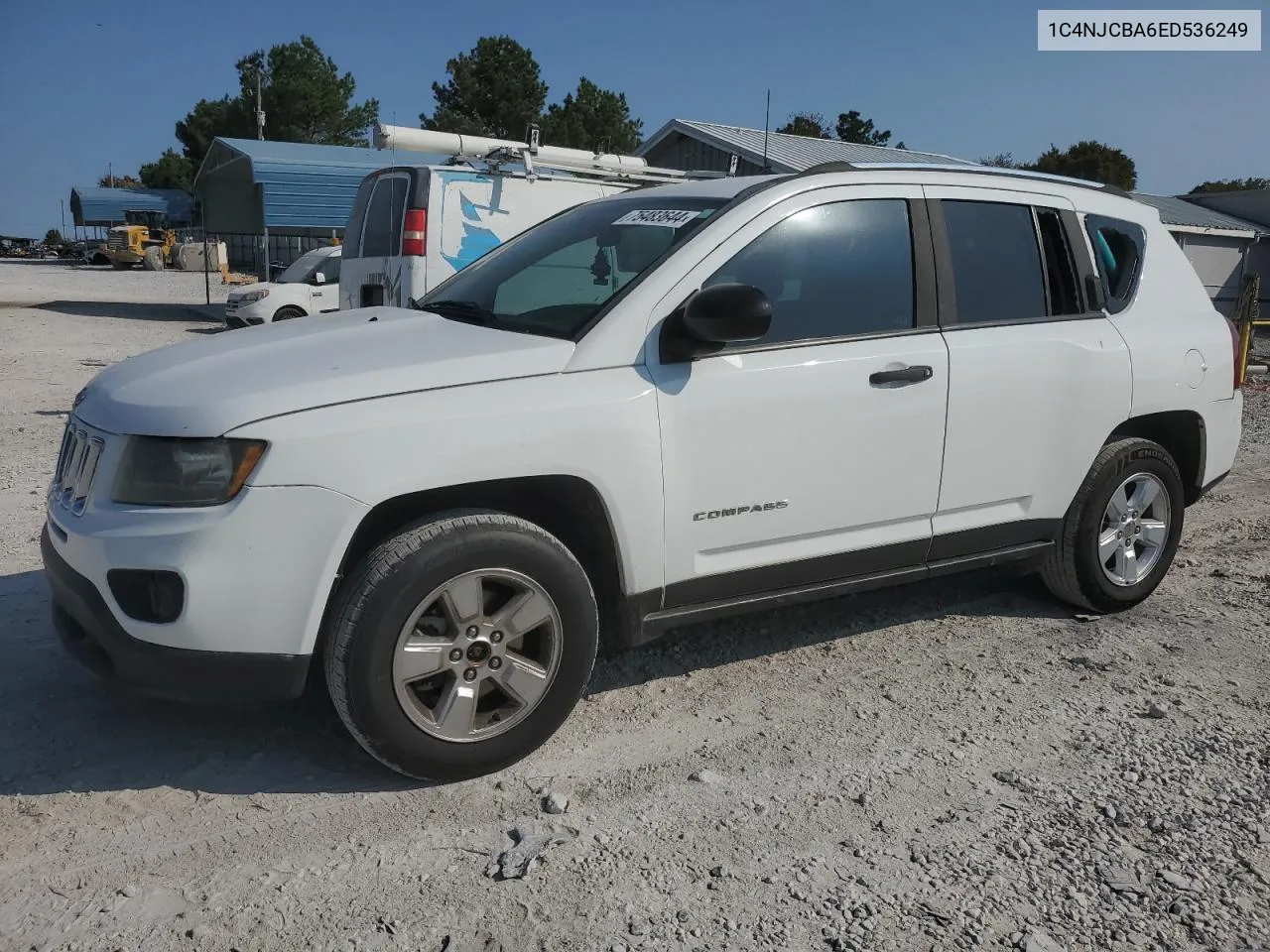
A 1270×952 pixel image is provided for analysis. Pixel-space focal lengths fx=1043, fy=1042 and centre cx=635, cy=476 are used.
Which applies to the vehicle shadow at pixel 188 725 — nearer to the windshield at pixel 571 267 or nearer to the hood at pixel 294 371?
the hood at pixel 294 371

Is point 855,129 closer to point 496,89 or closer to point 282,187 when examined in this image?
point 496,89

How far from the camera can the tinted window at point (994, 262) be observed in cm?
404

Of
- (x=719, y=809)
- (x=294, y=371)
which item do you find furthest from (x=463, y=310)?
(x=719, y=809)

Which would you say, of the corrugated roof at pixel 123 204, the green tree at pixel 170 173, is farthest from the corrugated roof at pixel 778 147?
the green tree at pixel 170 173

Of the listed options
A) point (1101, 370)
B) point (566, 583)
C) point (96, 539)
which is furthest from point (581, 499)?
point (1101, 370)

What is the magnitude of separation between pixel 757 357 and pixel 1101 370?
1.73 metres

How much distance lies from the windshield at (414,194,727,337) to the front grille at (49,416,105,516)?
4.18ft

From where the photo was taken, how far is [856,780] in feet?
10.5

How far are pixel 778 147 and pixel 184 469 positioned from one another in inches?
869

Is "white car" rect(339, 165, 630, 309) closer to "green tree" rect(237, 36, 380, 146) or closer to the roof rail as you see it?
the roof rail

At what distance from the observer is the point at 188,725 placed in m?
3.47

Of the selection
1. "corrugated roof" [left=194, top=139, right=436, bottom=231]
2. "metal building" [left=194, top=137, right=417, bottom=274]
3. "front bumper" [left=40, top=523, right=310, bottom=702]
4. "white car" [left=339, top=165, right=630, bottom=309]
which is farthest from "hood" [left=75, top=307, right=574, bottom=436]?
"corrugated roof" [left=194, top=139, right=436, bottom=231]

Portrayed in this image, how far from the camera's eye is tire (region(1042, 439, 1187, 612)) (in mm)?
4453

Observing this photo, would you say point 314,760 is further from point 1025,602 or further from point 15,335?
point 15,335
